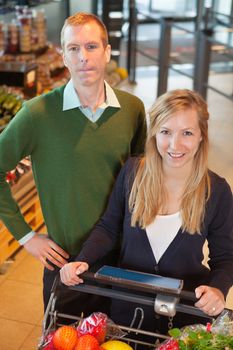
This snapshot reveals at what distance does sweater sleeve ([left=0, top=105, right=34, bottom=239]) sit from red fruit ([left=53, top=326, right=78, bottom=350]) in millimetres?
667

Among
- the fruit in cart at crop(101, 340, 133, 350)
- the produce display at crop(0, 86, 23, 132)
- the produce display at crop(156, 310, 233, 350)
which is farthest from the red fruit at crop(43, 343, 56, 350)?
the produce display at crop(0, 86, 23, 132)

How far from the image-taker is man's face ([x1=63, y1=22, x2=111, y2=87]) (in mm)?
2004

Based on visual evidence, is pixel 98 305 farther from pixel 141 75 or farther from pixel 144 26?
pixel 144 26

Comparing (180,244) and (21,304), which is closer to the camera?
(180,244)

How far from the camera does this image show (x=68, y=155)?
6.92ft

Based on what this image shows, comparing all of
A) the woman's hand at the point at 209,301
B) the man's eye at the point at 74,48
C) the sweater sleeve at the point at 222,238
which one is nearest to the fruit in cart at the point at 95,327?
the woman's hand at the point at 209,301

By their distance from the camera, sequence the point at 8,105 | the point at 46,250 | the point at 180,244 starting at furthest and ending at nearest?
the point at 8,105
the point at 46,250
the point at 180,244

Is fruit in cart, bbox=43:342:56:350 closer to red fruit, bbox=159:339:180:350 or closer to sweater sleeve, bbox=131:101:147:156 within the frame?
red fruit, bbox=159:339:180:350

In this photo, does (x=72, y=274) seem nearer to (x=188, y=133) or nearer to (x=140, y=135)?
(x=188, y=133)

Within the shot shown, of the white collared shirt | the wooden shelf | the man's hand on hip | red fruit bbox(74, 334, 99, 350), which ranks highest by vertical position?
the white collared shirt

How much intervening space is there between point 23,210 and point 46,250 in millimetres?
1893

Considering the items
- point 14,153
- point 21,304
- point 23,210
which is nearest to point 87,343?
point 14,153

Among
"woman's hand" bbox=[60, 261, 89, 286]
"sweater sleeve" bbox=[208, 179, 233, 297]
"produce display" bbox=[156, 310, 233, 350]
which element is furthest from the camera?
"sweater sleeve" bbox=[208, 179, 233, 297]

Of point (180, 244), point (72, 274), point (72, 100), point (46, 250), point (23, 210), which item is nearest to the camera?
point (72, 274)
